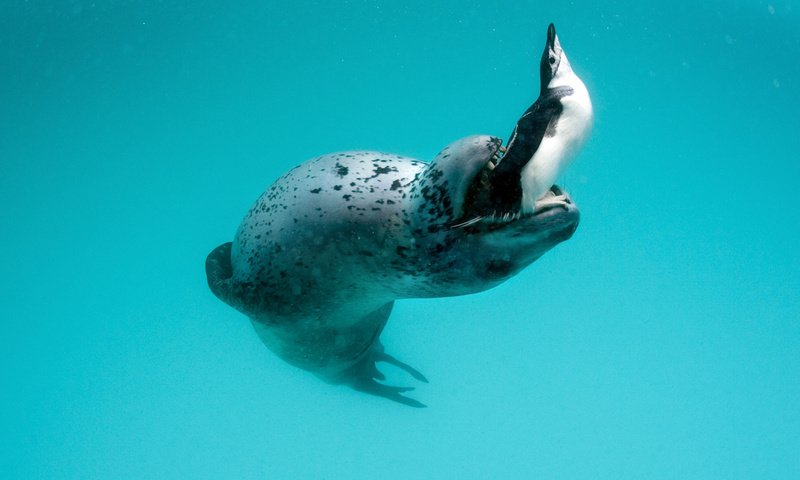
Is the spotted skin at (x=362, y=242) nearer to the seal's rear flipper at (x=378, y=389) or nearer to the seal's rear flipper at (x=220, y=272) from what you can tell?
the seal's rear flipper at (x=220, y=272)

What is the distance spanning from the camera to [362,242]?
244 centimetres

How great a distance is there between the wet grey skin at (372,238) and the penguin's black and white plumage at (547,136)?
0.16 feet

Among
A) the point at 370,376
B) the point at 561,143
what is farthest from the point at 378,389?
the point at 561,143

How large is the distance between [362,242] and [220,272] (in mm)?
1199

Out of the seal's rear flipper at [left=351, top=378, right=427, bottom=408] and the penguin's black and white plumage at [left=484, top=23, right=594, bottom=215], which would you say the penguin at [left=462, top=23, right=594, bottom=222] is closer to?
the penguin's black and white plumage at [left=484, top=23, right=594, bottom=215]

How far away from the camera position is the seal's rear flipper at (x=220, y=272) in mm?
3025

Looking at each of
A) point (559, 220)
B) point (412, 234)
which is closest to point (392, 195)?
point (412, 234)

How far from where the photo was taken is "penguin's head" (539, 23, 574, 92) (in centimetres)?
→ 182

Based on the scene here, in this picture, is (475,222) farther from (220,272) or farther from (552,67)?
(220,272)

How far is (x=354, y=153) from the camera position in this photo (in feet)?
9.36

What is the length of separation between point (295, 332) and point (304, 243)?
2.72 feet

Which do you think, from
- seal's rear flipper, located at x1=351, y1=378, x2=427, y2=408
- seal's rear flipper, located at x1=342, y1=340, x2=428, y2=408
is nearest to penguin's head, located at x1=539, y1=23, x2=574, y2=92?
seal's rear flipper, located at x1=342, y1=340, x2=428, y2=408

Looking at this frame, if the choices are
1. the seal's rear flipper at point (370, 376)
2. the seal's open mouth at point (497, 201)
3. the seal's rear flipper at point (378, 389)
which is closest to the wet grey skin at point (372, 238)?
the seal's open mouth at point (497, 201)

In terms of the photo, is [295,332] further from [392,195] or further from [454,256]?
[454,256]
